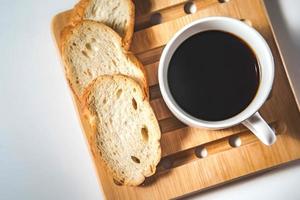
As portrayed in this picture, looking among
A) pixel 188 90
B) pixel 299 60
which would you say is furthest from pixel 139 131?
pixel 299 60

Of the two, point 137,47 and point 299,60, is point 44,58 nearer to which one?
point 137,47

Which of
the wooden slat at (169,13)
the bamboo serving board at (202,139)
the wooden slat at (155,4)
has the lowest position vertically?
the bamboo serving board at (202,139)

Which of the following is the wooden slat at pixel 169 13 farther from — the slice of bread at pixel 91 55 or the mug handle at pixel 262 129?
the mug handle at pixel 262 129

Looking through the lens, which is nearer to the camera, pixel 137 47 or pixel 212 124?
pixel 212 124

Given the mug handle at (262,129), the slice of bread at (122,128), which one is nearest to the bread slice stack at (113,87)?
the slice of bread at (122,128)

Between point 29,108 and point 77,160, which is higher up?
point 29,108

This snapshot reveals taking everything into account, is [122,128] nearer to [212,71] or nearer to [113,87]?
[113,87]
